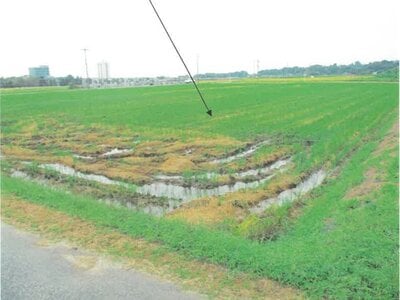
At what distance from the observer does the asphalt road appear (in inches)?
189

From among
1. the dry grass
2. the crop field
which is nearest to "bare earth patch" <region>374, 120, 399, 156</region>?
the crop field

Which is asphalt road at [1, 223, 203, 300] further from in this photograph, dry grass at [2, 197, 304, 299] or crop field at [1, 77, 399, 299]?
crop field at [1, 77, 399, 299]

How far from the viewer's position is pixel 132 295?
4707 millimetres

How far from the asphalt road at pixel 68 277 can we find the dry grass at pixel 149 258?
0.16 meters

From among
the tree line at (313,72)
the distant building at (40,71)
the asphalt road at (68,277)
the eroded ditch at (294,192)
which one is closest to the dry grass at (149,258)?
the asphalt road at (68,277)

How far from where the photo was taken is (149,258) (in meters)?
5.65

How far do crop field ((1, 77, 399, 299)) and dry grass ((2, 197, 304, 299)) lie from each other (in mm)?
165

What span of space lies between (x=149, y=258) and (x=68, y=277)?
109cm

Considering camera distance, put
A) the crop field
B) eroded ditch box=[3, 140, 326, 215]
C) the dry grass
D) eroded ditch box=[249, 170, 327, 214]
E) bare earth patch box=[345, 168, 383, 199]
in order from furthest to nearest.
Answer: eroded ditch box=[3, 140, 326, 215]
eroded ditch box=[249, 170, 327, 214]
bare earth patch box=[345, 168, 383, 199]
the crop field
the dry grass

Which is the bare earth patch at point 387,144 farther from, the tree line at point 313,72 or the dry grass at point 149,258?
the tree line at point 313,72

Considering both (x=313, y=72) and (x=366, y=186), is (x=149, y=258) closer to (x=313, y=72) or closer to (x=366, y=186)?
(x=366, y=186)

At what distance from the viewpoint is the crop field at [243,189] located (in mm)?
5367

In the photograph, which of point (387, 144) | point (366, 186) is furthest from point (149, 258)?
point (387, 144)

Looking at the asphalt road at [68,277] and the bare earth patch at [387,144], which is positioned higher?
the asphalt road at [68,277]
